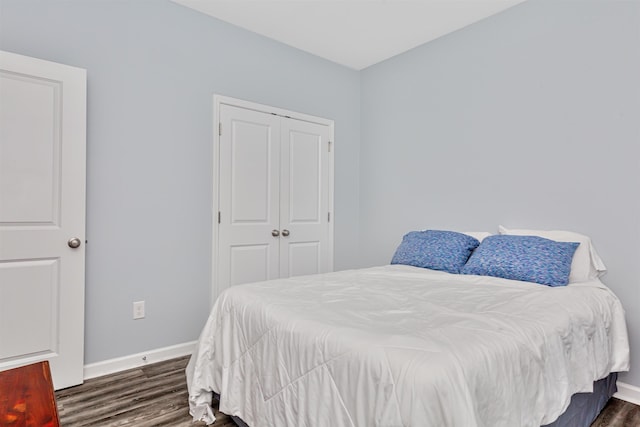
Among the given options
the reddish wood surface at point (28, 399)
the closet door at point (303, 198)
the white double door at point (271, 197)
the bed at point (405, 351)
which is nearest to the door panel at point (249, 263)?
the white double door at point (271, 197)

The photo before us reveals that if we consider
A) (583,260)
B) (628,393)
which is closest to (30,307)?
(583,260)

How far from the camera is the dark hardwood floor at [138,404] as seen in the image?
192cm

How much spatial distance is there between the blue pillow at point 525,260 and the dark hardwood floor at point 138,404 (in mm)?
789

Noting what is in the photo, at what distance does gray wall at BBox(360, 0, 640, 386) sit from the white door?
8.56ft

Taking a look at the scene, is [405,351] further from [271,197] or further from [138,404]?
[271,197]

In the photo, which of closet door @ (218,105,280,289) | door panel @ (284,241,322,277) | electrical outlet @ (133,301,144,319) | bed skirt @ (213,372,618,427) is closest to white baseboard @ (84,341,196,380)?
electrical outlet @ (133,301,144,319)

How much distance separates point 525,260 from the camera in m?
2.23

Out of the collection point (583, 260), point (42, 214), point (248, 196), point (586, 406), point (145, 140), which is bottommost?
point (586, 406)

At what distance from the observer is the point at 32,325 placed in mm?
2158

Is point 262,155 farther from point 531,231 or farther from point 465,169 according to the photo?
point 531,231

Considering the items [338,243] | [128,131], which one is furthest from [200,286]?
[338,243]

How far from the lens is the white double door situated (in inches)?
121

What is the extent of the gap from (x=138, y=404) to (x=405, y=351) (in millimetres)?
1710

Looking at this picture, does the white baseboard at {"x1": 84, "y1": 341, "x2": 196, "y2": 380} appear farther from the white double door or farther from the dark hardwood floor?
the white double door
